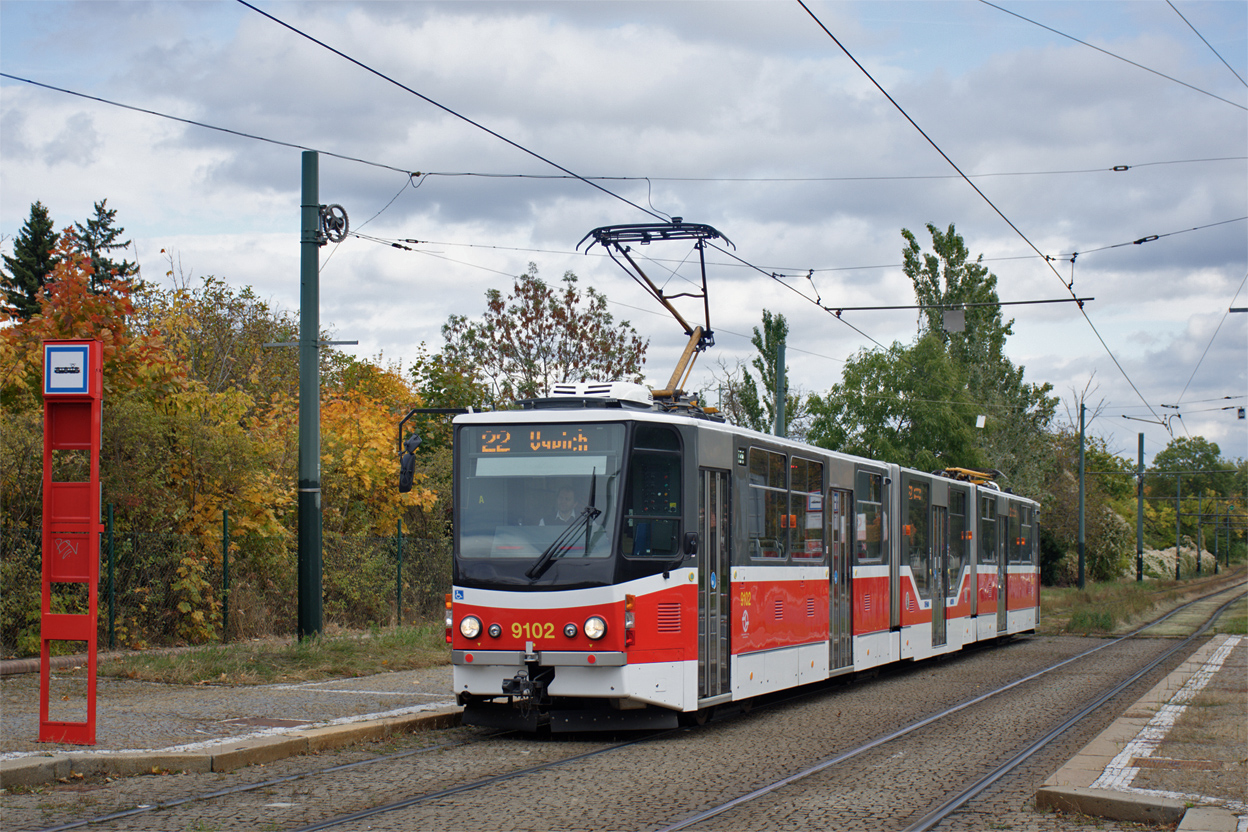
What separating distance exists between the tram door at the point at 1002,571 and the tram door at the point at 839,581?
398 inches

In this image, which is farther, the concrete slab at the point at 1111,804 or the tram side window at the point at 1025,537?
the tram side window at the point at 1025,537

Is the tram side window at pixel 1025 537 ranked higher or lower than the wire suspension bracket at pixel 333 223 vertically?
lower

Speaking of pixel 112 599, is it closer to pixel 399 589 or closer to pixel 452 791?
pixel 399 589

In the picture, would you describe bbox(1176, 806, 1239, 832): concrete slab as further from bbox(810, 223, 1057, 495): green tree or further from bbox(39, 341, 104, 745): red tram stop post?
bbox(810, 223, 1057, 495): green tree

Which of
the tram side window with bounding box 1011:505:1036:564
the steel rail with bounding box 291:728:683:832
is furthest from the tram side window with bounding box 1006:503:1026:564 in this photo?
the steel rail with bounding box 291:728:683:832

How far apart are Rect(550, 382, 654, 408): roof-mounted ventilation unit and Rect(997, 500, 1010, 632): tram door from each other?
48.6ft

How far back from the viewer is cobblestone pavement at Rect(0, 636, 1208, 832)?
7547 mm

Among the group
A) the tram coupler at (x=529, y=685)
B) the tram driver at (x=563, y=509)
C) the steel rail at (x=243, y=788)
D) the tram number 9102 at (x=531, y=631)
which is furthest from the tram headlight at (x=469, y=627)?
the tram driver at (x=563, y=509)

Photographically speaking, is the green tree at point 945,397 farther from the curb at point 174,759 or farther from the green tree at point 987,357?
the curb at point 174,759

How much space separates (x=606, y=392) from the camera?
40.3ft

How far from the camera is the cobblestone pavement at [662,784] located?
7547 millimetres

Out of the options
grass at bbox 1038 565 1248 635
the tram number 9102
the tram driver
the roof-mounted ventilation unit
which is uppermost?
the roof-mounted ventilation unit

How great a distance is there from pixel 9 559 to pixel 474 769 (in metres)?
8.72

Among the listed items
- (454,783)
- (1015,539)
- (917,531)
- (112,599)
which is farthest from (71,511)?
(1015,539)
